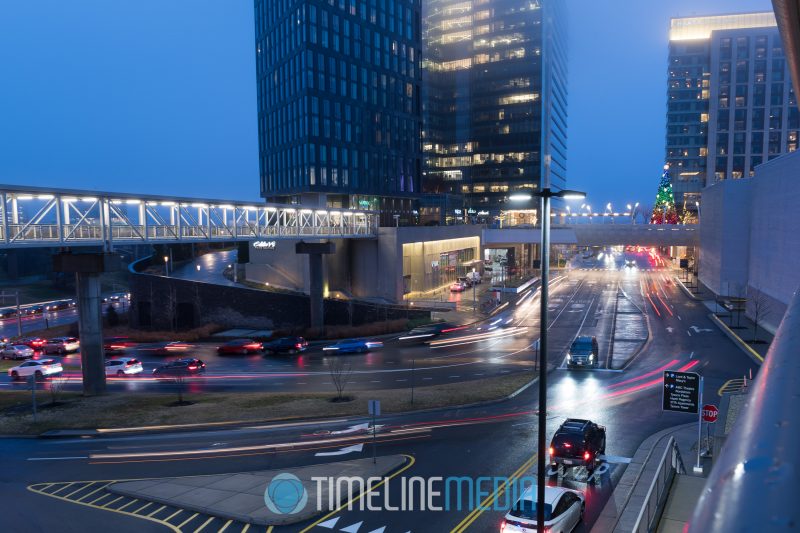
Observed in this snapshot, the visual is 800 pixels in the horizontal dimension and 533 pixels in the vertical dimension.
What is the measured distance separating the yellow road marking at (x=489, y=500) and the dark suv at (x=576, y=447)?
995 millimetres

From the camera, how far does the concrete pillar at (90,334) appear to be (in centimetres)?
3272

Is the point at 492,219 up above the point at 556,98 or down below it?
below

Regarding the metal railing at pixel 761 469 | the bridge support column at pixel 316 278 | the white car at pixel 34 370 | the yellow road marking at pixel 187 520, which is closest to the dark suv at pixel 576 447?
the yellow road marking at pixel 187 520

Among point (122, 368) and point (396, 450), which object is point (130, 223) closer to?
point (122, 368)

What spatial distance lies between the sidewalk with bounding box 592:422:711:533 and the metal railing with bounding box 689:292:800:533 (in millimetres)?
12427

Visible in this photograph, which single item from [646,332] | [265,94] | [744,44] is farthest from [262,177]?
[744,44]

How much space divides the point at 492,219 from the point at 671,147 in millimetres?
54259

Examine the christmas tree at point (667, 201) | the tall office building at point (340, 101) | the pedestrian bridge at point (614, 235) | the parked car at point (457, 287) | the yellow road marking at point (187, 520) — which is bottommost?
the parked car at point (457, 287)

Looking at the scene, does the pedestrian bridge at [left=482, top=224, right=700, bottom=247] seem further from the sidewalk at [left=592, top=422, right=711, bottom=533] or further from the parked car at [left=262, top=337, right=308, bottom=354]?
the sidewalk at [left=592, top=422, right=711, bottom=533]

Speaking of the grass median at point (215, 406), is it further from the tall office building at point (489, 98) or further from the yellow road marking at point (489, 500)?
the tall office building at point (489, 98)

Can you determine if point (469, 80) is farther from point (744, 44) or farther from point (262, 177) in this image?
point (262, 177)

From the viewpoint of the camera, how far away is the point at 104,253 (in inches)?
1314

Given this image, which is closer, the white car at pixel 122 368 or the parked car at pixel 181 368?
the parked car at pixel 181 368

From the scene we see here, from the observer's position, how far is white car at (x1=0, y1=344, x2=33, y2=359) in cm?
4941
